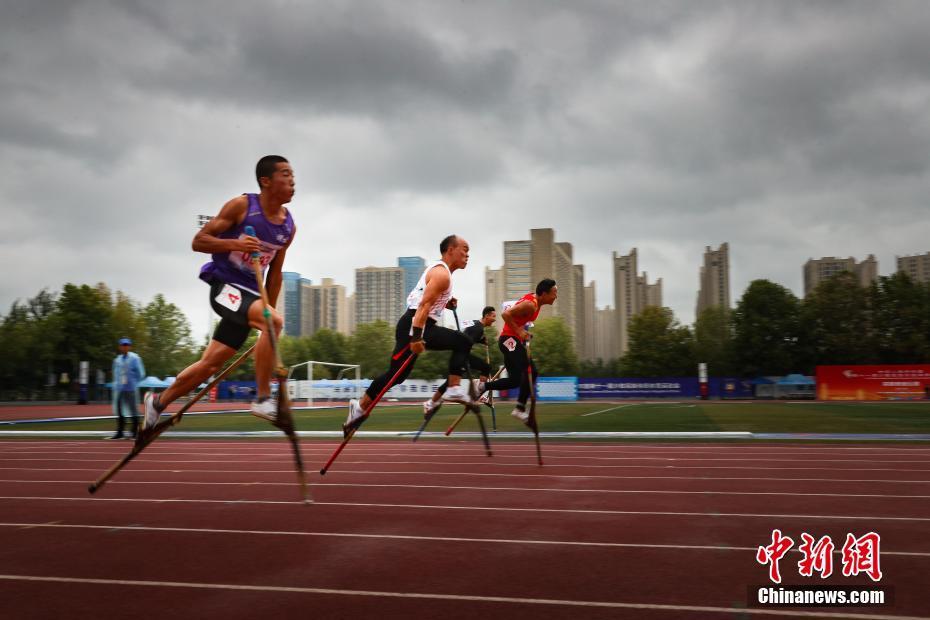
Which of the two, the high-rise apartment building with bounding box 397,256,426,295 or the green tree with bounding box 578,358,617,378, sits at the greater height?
the high-rise apartment building with bounding box 397,256,426,295

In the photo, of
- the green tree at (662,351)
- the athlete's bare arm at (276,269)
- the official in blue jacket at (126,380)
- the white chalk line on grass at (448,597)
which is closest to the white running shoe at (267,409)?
the athlete's bare arm at (276,269)

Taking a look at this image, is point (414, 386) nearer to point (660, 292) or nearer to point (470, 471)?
point (470, 471)

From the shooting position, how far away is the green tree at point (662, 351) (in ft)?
216

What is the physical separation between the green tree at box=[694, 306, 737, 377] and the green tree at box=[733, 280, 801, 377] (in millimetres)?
3973

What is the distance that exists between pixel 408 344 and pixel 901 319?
197ft

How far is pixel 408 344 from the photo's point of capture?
20.7 feet

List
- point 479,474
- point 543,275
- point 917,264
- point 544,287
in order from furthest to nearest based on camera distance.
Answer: point 543,275, point 917,264, point 544,287, point 479,474

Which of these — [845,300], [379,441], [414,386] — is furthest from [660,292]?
[379,441]

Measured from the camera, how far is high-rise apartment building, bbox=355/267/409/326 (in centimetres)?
17112

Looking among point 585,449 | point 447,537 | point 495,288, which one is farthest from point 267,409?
point 495,288

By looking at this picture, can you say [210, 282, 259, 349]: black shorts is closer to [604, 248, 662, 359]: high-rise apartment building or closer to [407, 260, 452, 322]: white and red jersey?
[407, 260, 452, 322]: white and red jersey

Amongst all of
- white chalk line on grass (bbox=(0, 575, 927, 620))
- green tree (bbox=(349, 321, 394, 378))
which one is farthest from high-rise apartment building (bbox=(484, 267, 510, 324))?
white chalk line on grass (bbox=(0, 575, 927, 620))

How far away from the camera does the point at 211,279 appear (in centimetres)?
484

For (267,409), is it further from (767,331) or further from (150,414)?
(767,331)
